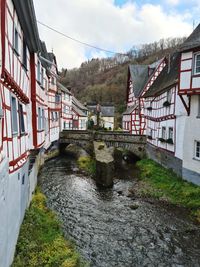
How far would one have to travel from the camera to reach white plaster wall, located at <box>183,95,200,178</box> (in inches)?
578

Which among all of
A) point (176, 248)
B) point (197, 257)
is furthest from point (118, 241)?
point (197, 257)

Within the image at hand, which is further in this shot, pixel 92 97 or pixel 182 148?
pixel 92 97

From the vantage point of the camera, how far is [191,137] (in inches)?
602

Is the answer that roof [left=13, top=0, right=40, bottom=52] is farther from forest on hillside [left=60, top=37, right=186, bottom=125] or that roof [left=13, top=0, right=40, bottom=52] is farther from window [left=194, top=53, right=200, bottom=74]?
forest on hillside [left=60, top=37, right=186, bottom=125]

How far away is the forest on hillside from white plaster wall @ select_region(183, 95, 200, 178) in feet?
157

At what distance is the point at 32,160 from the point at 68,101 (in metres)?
26.5

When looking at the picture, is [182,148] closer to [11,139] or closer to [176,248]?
[176,248]

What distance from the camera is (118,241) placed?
9961 mm

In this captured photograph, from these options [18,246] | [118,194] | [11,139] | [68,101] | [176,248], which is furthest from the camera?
[68,101]

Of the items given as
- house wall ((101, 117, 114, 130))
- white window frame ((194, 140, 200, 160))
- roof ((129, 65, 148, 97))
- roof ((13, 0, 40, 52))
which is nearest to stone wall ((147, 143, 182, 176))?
white window frame ((194, 140, 200, 160))

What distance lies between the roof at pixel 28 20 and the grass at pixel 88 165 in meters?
12.5

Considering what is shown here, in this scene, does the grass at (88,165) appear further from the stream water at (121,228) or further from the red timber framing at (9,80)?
the red timber framing at (9,80)

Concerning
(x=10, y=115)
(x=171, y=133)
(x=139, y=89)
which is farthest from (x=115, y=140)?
(x=10, y=115)

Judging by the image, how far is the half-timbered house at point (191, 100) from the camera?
46.2ft
